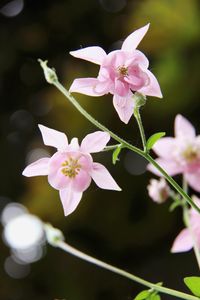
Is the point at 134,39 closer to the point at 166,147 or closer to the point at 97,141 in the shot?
the point at 97,141

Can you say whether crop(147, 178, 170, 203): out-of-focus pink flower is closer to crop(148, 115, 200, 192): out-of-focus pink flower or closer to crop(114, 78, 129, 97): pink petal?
crop(148, 115, 200, 192): out-of-focus pink flower

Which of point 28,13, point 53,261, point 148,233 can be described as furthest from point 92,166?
point 28,13

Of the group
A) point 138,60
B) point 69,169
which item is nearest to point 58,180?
point 69,169

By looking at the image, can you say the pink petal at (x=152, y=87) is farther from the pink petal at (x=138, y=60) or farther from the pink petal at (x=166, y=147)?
the pink petal at (x=166, y=147)

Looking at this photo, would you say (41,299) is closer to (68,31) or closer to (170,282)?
(170,282)

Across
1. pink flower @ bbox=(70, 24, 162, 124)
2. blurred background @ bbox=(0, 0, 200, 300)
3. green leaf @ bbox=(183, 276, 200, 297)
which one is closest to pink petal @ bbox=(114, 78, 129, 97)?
pink flower @ bbox=(70, 24, 162, 124)

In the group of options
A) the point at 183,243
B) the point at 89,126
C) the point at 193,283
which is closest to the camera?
the point at 193,283
